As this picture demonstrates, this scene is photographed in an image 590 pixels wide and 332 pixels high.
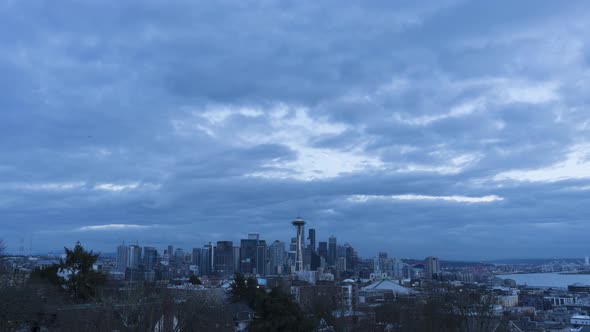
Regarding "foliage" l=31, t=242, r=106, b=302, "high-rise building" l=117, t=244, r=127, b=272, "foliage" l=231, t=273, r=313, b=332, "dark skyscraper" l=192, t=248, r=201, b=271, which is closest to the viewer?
"foliage" l=231, t=273, r=313, b=332

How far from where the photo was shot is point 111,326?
19.0 metres

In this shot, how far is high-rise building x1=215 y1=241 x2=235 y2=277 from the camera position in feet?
403

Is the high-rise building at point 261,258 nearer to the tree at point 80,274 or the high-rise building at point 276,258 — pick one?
the high-rise building at point 276,258

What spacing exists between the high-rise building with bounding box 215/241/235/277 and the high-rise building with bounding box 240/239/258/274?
2452 millimetres

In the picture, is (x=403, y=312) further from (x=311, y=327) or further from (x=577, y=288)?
(x=577, y=288)

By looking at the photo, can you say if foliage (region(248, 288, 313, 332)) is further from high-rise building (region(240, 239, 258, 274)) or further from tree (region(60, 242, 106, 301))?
high-rise building (region(240, 239, 258, 274))

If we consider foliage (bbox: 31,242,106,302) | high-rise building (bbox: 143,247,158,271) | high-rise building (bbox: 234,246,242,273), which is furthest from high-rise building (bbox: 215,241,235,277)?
foliage (bbox: 31,242,106,302)

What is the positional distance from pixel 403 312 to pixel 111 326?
73.0 feet

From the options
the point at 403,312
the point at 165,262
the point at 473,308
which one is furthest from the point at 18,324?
the point at 165,262

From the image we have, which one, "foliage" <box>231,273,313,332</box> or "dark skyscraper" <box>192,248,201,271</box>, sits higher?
"foliage" <box>231,273,313,332</box>

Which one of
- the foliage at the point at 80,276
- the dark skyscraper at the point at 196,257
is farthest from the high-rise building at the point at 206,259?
the foliage at the point at 80,276

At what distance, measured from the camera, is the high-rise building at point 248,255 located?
4843 inches

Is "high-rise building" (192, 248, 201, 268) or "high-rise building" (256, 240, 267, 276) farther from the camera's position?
"high-rise building" (192, 248, 201, 268)

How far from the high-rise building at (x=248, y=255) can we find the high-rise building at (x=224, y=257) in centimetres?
245
